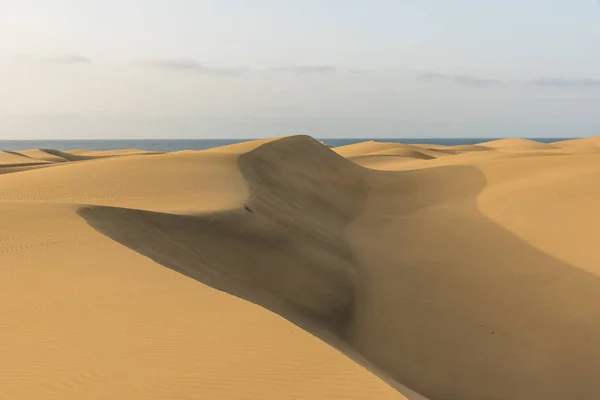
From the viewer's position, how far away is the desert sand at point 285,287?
409 centimetres

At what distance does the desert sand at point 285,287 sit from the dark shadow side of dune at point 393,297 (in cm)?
4

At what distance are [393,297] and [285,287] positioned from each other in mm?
2207

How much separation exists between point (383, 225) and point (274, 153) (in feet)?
24.7

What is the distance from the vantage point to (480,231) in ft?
45.9

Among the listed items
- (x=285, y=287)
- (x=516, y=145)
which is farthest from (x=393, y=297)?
(x=516, y=145)

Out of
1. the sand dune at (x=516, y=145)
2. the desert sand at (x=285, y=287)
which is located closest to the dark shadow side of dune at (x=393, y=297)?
→ the desert sand at (x=285, y=287)

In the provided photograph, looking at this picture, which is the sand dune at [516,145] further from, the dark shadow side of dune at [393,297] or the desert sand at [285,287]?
the dark shadow side of dune at [393,297]

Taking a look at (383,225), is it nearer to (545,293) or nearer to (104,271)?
(545,293)

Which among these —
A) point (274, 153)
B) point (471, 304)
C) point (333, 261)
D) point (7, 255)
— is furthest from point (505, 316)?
point (274, 153)

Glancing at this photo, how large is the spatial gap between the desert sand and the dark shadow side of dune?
0.04 meters

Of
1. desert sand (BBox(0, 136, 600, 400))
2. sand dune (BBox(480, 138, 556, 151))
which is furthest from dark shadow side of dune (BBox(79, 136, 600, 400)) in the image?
sand dune (BBox(480, 138, 556, 151))

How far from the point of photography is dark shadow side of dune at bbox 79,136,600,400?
7.30m

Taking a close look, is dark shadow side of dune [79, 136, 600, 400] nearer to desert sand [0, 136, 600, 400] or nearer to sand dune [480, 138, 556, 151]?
desert sand [0, 136, 600, 400]

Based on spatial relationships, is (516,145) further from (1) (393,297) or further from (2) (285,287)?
(2) (285,287)
